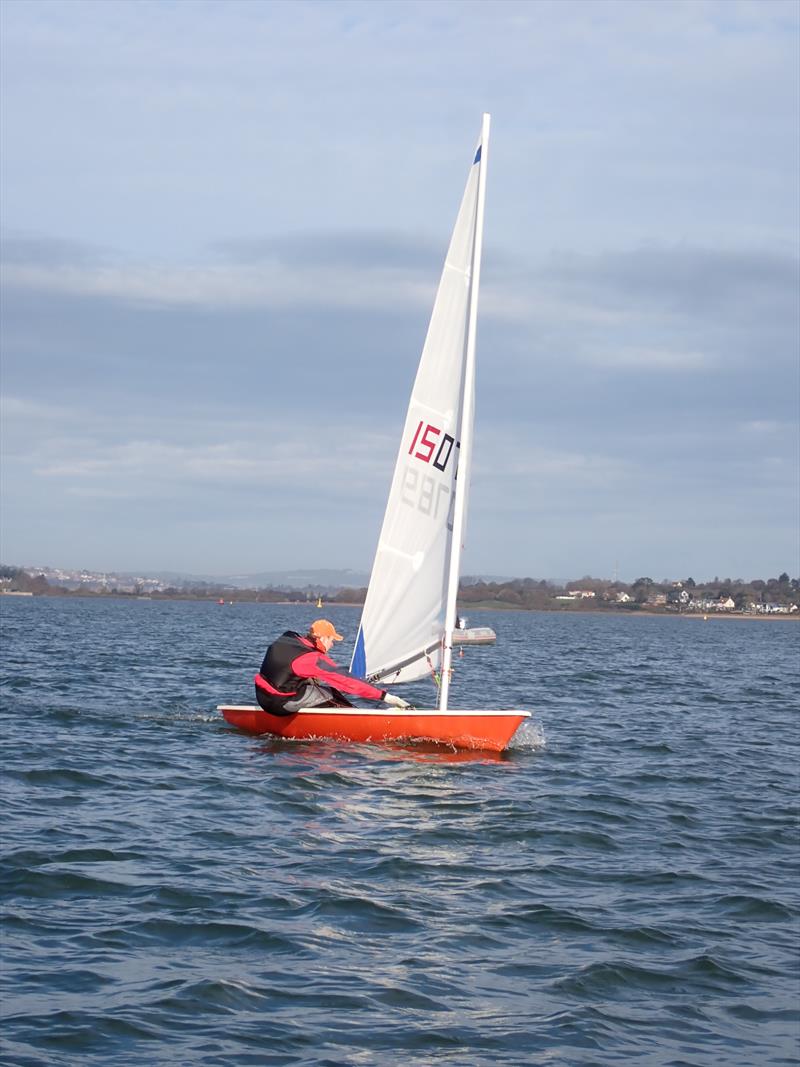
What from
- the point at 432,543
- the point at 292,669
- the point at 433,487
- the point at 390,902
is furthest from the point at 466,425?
the point at 390,902

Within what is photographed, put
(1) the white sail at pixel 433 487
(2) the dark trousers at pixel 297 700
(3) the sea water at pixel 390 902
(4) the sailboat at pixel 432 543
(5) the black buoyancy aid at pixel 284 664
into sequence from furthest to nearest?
(2) the dark trousers at pixel 297 700, (5) the black buoyancy aid at pixel 284 664, (1) the white sail at pixel 433 487, (4) the sailboat at pixel 432 543, (3) the sea water at pixel 390 902

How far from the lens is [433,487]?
1758 cm

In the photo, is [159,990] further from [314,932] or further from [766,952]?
[766,952]

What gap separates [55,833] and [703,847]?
609 cm

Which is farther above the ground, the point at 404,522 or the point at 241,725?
the point at 404,522

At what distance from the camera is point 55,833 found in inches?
451

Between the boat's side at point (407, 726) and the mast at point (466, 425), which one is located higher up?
the mast at point (466, 425)

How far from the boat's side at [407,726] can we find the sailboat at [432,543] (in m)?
0.01

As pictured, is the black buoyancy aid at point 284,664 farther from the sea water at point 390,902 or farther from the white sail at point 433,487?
the white sail at point 433,487

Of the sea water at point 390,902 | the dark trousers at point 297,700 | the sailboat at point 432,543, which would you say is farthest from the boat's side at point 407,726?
the sea water at point 390,902

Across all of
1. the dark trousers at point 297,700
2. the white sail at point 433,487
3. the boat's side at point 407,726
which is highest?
the white sail at point 433,487

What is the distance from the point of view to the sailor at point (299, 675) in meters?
17.2

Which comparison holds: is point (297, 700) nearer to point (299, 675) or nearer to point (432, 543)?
point (299, 675)

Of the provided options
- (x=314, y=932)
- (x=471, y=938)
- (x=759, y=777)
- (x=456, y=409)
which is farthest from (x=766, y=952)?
(x=456, y=409)
